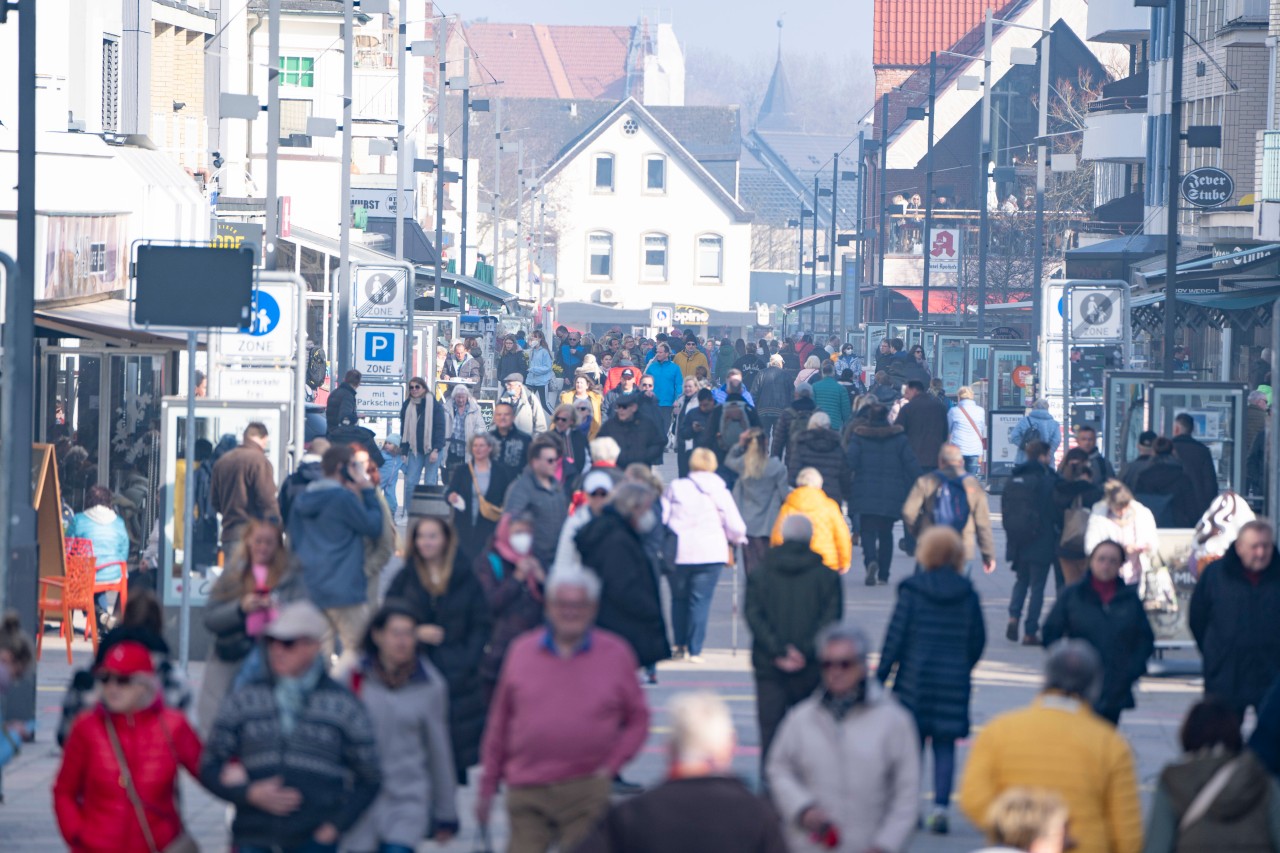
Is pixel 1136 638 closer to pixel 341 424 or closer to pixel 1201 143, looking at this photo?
pixel 341 424

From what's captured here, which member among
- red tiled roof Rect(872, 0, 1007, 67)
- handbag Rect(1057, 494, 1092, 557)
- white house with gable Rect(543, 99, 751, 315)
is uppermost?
red tiled roof Rect(872, 0, 1007, 67)

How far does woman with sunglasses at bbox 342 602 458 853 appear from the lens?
294 inches

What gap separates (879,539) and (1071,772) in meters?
12.9

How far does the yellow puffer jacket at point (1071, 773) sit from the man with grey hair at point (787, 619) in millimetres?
3173

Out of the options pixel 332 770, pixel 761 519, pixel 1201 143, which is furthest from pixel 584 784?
pixel 1201 143

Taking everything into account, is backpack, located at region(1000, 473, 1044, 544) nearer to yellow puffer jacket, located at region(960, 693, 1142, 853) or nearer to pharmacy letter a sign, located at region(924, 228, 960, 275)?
yellow puffer jacket, located at region(960, 693, 1142, 853)

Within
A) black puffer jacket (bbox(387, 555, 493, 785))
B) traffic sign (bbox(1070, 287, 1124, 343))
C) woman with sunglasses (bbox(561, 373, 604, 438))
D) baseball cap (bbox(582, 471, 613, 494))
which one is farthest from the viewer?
traffic sign (bbox(1070, 287, 1124, 343))

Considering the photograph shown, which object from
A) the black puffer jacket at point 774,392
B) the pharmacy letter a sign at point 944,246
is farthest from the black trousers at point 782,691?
the pharmacy letter a sign at point 944,246

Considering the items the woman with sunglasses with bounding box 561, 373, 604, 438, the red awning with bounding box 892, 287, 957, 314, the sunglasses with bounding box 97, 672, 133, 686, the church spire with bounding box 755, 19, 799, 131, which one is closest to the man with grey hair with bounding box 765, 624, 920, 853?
the sunglasses with bounding box 97, 672, 133, 686

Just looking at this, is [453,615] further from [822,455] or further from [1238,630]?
[822,455]

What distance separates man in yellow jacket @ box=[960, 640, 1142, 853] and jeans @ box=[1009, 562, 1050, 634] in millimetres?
9574

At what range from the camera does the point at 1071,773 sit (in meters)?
7.13

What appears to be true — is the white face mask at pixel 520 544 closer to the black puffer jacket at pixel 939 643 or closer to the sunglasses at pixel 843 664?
the black puffer jacket at pixel 939 643

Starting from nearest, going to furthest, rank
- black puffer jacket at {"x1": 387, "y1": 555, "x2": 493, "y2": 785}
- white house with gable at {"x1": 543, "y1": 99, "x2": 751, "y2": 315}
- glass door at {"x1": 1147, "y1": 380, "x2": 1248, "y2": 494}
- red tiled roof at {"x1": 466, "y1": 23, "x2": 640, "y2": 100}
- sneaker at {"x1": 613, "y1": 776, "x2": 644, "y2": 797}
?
black puffer jacket at {"x1": 387, "y1": 555, "x2": 493, "y2": 785}
sneaker at {"x1": 613, "y1": 776, "x2": 644, "y2": 797}
glass door at {"x1": 1147, "y1": 380, "x2": 1248, "y2": 494}
white house with gable at {"x1": 543, "y1": 99, "x2": 751, "y2": 315}
red tiled roof at {"x1": 466, "y1": 23, "x2": 640, "y2": 100}
